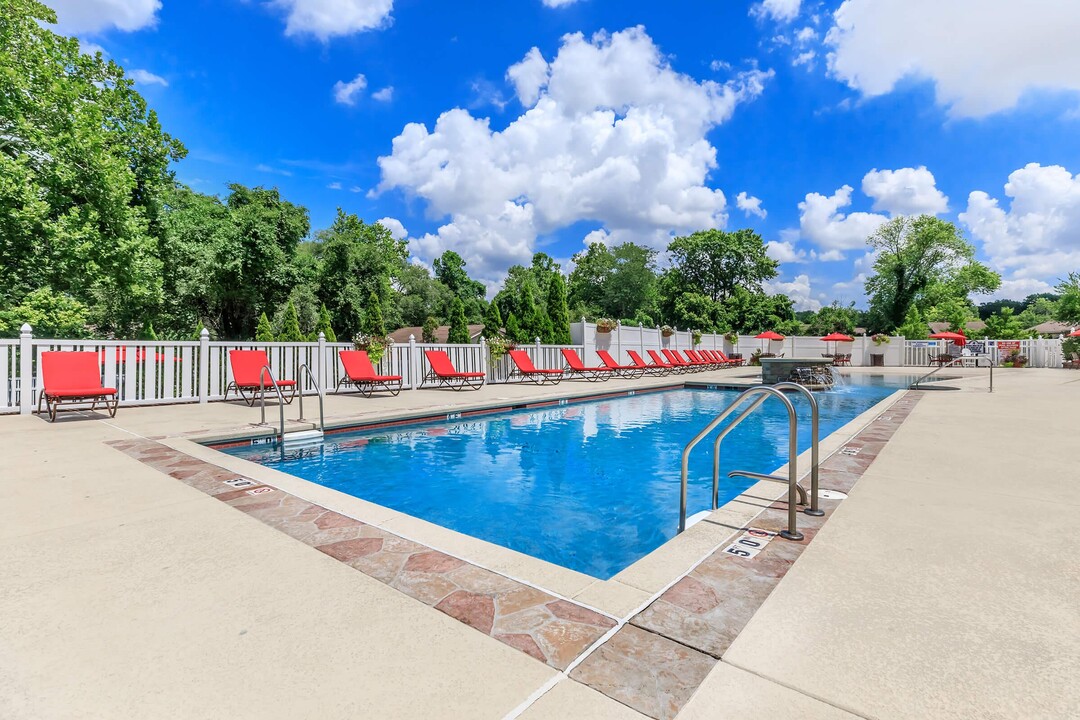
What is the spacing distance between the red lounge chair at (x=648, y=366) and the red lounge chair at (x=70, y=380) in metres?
13.9

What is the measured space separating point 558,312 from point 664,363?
4687 mm

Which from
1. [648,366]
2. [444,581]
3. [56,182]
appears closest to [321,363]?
[444,581]

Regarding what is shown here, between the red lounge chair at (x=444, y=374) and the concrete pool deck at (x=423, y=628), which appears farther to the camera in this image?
the red lounge chair at (x=444, y=374)

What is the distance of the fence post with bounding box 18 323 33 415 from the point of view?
6.71 metres

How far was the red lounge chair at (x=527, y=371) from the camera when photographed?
42.7 feet

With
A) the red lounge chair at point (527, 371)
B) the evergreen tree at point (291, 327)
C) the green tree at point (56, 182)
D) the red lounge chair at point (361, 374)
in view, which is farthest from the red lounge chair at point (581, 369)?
the green tree at point (56, 182)

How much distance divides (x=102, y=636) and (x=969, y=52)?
13534mm

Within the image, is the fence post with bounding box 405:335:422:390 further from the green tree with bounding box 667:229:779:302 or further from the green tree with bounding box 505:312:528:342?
the green tree with bounding box 667:229:779:302

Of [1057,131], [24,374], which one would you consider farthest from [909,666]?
[1057,131]

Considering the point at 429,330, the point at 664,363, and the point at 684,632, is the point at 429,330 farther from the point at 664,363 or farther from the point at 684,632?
the point at 684,632

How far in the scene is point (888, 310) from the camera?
3991 centimetres

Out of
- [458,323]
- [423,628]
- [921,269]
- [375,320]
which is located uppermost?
[921,269]

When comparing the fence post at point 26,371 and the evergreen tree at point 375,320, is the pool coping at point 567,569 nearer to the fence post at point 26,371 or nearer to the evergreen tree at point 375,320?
the fence post at point 26,371

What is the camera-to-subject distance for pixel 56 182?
12.8m
